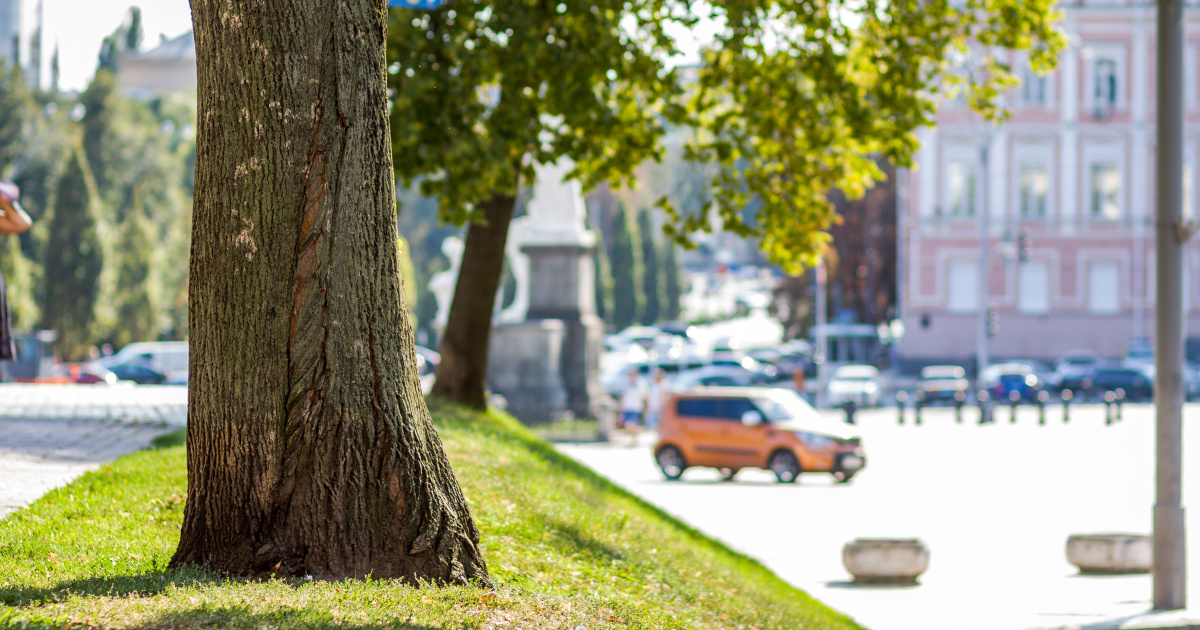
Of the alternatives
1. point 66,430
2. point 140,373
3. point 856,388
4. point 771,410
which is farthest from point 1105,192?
point 66,430

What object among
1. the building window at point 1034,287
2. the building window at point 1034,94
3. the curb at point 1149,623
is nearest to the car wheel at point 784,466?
the curb at point 1149,623

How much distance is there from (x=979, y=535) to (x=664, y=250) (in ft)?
238

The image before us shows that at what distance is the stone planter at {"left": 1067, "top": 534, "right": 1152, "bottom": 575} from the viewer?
12.6 metres

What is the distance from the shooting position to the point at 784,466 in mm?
22500

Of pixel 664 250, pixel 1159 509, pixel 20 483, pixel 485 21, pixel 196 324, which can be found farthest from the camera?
pixel 664 250

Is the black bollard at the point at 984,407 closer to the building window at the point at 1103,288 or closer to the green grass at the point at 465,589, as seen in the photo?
the building window at the point at 1103,288

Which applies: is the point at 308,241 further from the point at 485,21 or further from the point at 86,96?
the point at 86,96

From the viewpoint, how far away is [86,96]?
194 feet

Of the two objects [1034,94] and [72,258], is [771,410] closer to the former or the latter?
[72,258]

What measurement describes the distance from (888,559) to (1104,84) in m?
48.5

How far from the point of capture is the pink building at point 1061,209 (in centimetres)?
5538

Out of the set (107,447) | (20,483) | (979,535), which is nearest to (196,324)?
(20,483)

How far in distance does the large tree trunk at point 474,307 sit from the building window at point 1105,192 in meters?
46.7

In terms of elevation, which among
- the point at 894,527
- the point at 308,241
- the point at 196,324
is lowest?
the point at 894,527
